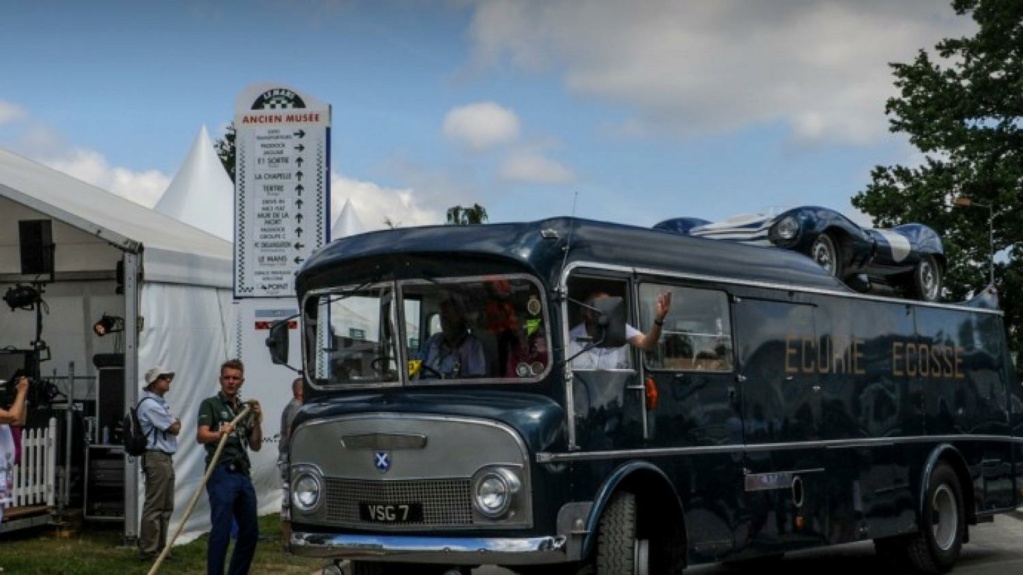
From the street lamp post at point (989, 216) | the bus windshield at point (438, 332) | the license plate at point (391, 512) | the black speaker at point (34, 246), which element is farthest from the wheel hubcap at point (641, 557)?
the street lamp post at point (989, 216)

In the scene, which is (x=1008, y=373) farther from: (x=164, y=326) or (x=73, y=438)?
(x=73, y=438)

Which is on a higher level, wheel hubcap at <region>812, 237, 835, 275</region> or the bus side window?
wheel hubcap at <region>812, 237, 835, 275</region>

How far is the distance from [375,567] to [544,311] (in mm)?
2072

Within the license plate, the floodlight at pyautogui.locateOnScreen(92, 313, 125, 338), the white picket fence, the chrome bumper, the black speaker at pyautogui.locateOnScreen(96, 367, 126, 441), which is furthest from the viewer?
the floodlight at pyautogui.locateOnScreen(92, 313, 125, 338)

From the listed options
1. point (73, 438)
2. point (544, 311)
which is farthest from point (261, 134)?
point (544, 311)

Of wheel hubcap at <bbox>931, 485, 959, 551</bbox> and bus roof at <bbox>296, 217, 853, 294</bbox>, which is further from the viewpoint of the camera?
wheel hubcap at <bbox>931, 485, 959, 551</bbox>

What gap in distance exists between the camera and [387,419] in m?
9.71

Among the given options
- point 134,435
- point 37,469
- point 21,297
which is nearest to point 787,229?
point 134,435

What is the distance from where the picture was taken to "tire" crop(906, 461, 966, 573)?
47.2ft

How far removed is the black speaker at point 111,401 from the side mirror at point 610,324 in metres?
8.88

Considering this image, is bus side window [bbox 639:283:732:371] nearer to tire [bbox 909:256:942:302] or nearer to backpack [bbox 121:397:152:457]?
tire [bbox 909:256:942:302]

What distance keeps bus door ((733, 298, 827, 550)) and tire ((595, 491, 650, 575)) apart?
1659mm

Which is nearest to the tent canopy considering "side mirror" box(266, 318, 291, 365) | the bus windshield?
→ "side mirror" box(266, 318, 291, 365)

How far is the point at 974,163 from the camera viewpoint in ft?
157
